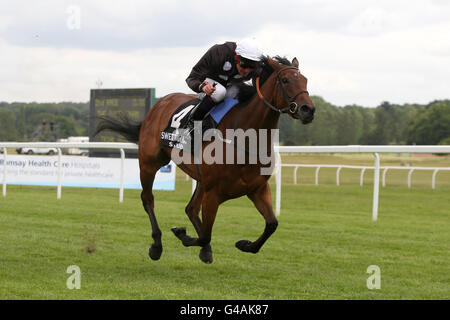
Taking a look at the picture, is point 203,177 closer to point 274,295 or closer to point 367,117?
point 274,295

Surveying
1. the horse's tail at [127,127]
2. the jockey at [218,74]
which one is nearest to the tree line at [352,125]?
the horse's tail at [127,127]

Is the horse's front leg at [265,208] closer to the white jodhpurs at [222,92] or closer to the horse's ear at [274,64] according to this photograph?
the white jodhpurs at [222,92]

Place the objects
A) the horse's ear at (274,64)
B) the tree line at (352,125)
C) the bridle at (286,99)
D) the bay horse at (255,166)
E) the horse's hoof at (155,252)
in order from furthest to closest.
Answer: the tree line at (352,125) < the horse's hoof at (155,252) < the horse's ear at (274,64) < the bay horse at (255,166) < the bridle at (286,99)

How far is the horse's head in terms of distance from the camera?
4.01 meters

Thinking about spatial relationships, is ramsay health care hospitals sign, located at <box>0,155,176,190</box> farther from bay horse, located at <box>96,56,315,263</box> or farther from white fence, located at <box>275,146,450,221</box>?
bay horse, located at <box>96,56,315,263</box>

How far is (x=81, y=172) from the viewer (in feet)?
43.2

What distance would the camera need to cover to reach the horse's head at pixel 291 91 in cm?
401

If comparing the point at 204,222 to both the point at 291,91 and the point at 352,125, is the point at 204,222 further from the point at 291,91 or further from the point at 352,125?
the point at 352,125

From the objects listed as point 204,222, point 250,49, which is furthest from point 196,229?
point 250,49

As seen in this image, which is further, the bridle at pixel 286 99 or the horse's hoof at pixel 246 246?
the horse's hoof at pixel 246 246

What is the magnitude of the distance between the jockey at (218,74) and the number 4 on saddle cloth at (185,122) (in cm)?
6
